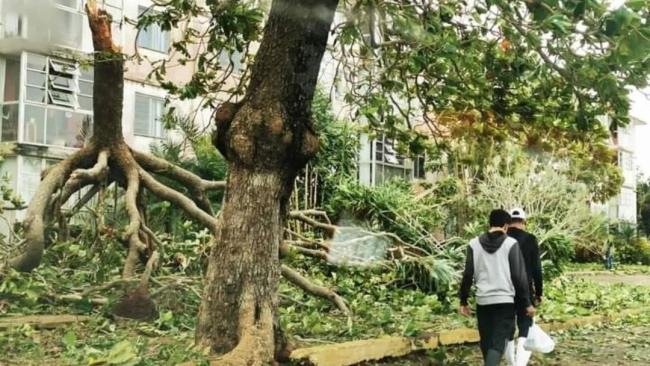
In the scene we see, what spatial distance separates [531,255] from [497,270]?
37.7 inches

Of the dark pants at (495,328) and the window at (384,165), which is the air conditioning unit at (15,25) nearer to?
the dark pants at (495,328)

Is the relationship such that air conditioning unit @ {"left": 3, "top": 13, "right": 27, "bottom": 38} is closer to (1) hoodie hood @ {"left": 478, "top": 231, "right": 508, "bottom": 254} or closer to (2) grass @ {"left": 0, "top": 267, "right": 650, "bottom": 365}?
(2) grass @ {"left": 0, "top": 267, "right": 650, "bottom": 365}

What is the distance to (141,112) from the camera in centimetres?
2395

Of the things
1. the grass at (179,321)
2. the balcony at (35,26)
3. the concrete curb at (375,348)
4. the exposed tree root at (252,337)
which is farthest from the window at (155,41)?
the exposed tree root at (252,337)

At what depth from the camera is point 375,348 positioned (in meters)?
7.91

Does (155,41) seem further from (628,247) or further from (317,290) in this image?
(628,247)

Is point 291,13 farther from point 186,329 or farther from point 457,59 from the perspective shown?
point 186,329

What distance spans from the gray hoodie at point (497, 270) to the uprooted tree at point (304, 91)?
51.9 inches

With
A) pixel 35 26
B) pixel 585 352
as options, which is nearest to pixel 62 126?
pixel 585 352

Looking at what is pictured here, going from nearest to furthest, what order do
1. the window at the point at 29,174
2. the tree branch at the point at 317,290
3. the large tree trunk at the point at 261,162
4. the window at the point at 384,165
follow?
1. the large tree trunk at the point at 261,162
2. the tree branch at the point at 317,290
3. the window at the point at 29,174
4. the window at the point at 384,165

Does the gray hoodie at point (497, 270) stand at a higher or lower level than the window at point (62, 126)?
lower

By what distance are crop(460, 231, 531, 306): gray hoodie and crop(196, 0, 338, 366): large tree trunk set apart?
5.99ft

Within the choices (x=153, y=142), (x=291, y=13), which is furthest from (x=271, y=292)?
(x=153, y=142)

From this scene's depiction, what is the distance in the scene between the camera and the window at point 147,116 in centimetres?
2377
